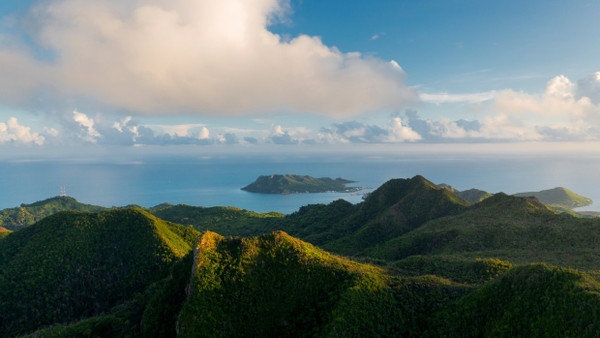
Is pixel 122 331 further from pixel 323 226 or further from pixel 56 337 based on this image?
pixel 323 226

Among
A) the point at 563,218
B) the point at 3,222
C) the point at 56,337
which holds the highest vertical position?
the point at 563,218

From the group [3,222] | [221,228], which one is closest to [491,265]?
[221,228]

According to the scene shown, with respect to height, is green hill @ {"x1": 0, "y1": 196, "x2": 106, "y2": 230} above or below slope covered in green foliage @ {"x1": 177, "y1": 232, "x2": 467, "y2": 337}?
below

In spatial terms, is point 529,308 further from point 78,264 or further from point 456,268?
point 78,264

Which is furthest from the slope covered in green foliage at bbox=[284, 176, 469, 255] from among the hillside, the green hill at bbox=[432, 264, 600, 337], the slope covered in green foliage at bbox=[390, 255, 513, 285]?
the green hill at bbox=[432, 264, 600, 337]

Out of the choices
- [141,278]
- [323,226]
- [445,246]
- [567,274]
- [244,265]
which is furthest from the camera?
[323,226]

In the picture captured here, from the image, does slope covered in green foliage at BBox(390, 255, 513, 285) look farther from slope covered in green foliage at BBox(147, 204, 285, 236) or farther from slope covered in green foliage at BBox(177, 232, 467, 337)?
slope covered in green foliage at BBox(147, 204, 285, 236)

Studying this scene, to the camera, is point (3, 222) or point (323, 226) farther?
point (3, 222)

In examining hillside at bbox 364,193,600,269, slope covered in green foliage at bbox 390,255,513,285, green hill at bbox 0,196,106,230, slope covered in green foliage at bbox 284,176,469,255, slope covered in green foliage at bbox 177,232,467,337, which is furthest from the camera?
green hill at bbox 0,196,106,230
